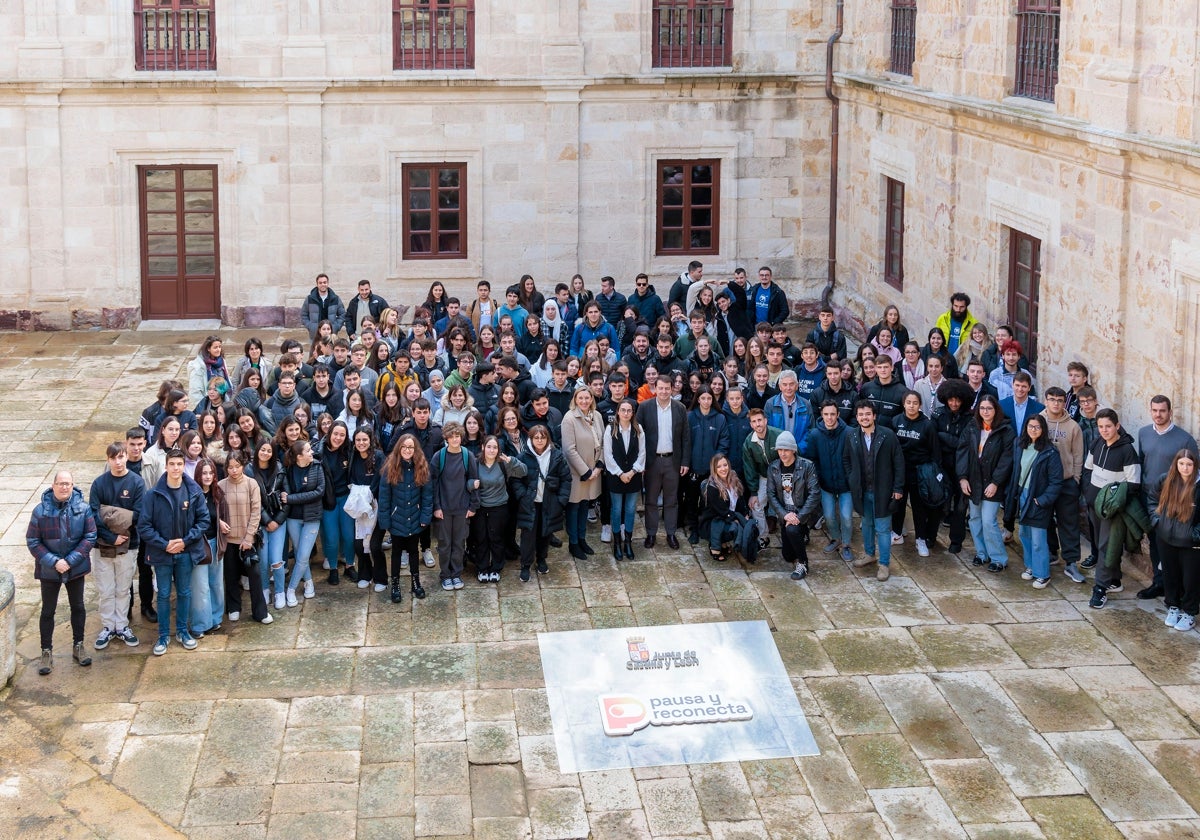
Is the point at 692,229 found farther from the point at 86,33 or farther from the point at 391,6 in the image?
the point at 86,33

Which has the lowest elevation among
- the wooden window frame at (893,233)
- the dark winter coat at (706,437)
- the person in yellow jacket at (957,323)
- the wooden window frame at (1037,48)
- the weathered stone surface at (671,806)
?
Answer: the weathered stone surface at (671,806)

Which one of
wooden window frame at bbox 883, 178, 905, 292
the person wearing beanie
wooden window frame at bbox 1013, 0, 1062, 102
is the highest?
wooden window frame at bbox 1013, 0, 1062, 102

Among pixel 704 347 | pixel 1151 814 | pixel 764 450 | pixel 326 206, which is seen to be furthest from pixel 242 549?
pixel 326 206

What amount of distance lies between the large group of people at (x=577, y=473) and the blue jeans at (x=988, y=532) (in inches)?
0.8

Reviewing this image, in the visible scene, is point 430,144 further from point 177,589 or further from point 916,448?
point 177,589

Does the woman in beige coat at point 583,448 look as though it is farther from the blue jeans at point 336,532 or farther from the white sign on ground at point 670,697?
the blue jeans at point 336,532

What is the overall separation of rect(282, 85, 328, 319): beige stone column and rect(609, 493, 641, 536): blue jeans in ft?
34.9

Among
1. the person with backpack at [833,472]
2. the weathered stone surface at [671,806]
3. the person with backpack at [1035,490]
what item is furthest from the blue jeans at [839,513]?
the weathered stone surface at [671,806]

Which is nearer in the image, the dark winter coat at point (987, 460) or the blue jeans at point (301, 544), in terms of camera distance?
the blue jeans at point (301, 544)

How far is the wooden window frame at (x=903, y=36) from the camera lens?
73.0 feet

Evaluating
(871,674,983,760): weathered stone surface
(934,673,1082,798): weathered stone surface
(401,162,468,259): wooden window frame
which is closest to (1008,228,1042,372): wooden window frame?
(934,673,1082,798): weathered stone surface

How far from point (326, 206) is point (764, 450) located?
1161 cm

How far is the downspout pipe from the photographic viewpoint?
25.5 meters

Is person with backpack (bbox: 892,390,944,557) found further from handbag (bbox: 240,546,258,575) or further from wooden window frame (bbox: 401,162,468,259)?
wooden window frame (bbox: 401,162,468,259)
